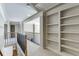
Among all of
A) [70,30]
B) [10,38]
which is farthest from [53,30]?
[10,38]

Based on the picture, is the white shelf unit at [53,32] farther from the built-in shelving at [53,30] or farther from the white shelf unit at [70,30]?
the white shelf unit at [70,30]

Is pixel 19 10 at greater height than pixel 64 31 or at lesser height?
greater

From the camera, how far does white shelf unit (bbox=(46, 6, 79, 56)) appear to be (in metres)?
1.68

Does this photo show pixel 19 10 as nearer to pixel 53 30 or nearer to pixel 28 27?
pixel 28 27

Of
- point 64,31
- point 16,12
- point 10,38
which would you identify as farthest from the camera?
point 10,38

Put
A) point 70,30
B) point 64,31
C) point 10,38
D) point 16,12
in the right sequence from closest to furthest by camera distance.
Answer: point 70,30 → point 64,31 → point 16,12 → point 10,38

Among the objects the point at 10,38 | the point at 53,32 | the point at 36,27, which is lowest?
the point at 10,38

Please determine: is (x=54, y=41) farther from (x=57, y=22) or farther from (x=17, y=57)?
(x=17, y=57)

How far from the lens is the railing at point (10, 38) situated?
200 cm

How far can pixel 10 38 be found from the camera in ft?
6.84

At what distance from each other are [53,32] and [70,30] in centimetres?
42

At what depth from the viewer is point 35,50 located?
2123 millimetres

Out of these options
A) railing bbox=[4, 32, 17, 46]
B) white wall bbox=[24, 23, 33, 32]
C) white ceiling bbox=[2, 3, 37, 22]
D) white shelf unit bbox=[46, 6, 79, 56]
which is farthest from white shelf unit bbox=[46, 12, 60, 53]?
railing bbox=[4, 32, 17, 46]

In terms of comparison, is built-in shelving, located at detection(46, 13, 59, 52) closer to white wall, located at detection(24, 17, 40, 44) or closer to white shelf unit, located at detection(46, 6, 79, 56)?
white shelf unit, located at detection(46, 6, 79, 56)
